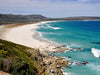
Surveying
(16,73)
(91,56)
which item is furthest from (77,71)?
(16,73)

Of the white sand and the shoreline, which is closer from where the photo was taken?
the shoreline

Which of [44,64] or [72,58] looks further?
[72,58]

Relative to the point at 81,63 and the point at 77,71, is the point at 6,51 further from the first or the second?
the point at 81,63

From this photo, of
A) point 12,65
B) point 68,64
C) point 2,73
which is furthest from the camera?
point 68,64

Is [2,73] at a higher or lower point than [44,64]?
higher

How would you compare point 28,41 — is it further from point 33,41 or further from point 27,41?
point 33,41

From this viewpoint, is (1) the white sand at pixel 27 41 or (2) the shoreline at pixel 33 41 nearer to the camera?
(2) the shoreline at pixel 33 41

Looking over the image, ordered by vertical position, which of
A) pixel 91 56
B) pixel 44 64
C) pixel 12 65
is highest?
pixel 12 65

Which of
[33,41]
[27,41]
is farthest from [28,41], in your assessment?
[33,41]

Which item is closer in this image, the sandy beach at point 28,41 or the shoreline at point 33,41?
the shoreline at point 33,41

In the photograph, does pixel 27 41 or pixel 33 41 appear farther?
pixel 33 41

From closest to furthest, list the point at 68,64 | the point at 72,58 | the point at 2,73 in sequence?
the point at 2,73, the point at 68,64, the point at 72,58
